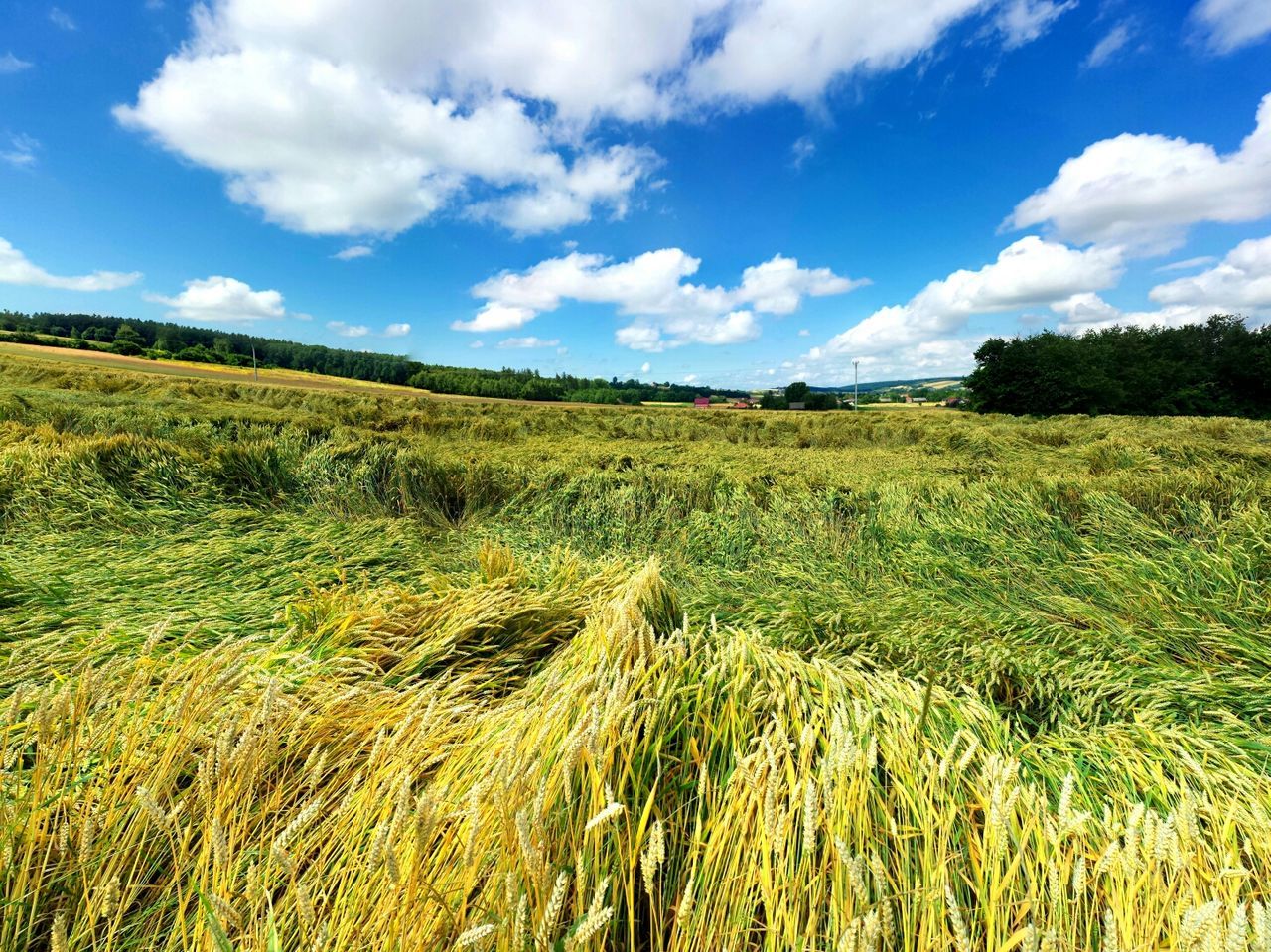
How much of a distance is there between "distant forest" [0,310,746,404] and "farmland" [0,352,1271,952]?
4354 centimetres

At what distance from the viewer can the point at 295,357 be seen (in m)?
64.4

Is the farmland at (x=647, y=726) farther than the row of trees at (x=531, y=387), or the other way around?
the row of trees at (x=531, y=387)

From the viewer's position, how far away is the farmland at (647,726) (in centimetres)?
106

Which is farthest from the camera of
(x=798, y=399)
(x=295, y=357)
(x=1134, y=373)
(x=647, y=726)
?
(x=295, y=357)

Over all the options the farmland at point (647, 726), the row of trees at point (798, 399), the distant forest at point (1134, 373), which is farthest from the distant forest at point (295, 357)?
the farmland at point (647, 726)

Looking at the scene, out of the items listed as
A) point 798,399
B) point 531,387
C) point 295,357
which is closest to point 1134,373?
point 798,399

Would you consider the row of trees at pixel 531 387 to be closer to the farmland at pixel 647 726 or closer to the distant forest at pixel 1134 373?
the distant forest at pixel 1134 373

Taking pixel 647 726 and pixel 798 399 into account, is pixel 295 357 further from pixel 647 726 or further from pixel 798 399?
pixel 647 726

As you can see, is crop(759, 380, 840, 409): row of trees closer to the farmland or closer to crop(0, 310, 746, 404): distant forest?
crop(0, 310, 746, 404): distant forest

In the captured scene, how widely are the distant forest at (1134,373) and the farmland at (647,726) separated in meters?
38.5

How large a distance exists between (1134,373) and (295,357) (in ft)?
295

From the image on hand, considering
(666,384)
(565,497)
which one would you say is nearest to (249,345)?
(666,384)

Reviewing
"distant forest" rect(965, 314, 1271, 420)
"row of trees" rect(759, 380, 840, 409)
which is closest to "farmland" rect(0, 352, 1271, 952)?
"distant forest" rect(965, 314, 1271, 420)

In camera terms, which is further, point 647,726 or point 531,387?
point 531,387
